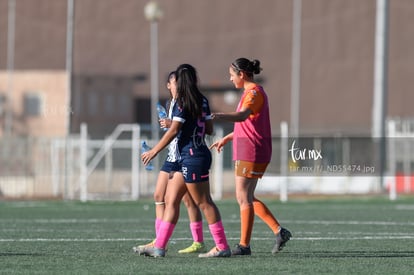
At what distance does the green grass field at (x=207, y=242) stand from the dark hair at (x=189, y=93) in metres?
1.61

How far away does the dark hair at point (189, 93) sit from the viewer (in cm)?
1170

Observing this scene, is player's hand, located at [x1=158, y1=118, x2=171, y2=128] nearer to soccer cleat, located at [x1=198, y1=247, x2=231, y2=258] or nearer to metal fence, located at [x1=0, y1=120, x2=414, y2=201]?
soccer cleat, located at [x1=198, y1=247, x2=231, y2=258]

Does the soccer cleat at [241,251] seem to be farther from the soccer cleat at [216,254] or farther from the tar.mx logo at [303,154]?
the tar.mx logo at [303,154]

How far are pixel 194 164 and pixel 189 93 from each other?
30.9 inches

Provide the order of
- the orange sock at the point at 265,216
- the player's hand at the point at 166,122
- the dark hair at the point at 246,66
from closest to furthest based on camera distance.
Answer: the player's hand at the point at 166,122
the dark hair at the point at 246,66
the orange sock at the point at 265,216

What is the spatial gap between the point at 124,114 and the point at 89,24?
5664 mm

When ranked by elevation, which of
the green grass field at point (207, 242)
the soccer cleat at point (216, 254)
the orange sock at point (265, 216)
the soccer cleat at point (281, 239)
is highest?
the orange sock at point (265, 216)

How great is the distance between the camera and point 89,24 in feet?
206

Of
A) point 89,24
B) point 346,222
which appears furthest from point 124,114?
point 346,222

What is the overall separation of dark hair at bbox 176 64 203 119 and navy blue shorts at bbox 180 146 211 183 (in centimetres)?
42

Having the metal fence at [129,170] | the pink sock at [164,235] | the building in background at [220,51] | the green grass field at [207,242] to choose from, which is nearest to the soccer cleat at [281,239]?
the green grass field at [207,242]

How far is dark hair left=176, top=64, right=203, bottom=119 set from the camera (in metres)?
11.7

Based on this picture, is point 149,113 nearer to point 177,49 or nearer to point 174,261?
point 177,49

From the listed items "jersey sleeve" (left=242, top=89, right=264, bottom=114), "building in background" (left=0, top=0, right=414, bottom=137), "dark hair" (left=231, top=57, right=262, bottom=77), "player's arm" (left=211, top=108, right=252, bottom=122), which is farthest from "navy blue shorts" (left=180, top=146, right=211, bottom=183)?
"building in background" (left=0, top=0, right=414, bottom=137)
